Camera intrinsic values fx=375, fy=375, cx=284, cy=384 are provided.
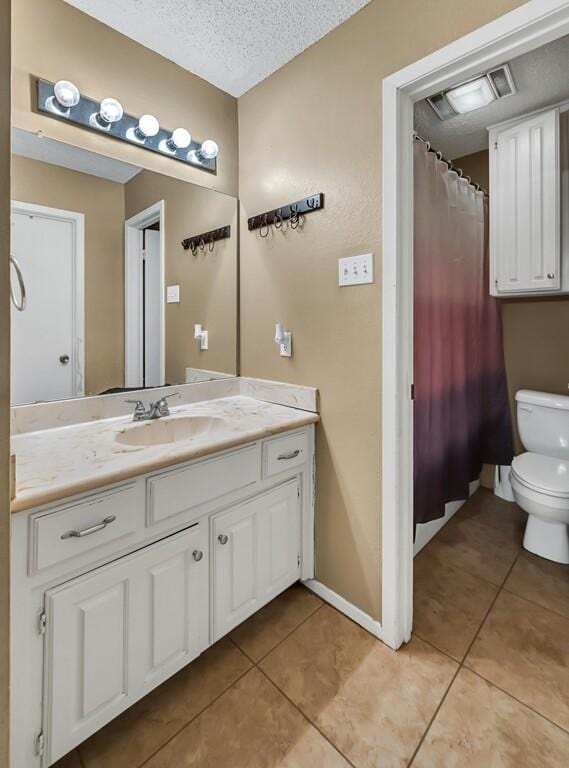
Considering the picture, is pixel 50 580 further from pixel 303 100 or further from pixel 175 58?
pixel 175 58

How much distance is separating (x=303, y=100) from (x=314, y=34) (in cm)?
22

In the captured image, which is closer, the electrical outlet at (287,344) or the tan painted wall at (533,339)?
the electrical outlet at (287,344)

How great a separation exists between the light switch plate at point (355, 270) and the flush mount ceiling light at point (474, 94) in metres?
1.10

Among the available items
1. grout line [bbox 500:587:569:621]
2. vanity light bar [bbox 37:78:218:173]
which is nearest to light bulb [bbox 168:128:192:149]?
vanity light bar [bbox 37:78:218:173]

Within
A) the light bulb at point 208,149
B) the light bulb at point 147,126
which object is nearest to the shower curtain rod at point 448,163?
the light bulb at point 208,149

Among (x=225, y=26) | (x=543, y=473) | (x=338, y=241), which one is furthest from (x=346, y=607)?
(x=225, y=26)

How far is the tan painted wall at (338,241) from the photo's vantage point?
4.42 ft

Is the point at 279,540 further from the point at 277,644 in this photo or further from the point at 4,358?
the point at 4,358

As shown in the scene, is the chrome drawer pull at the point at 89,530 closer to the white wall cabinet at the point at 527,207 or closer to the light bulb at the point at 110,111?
the light bulb at the point at 110,111

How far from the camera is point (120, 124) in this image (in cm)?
151

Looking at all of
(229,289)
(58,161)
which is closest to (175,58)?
(58,161)

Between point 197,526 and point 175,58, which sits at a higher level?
point 175,58

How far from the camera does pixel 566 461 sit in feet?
6.73

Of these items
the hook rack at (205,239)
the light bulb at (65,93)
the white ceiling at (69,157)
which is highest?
the light bulb at (65,93)
